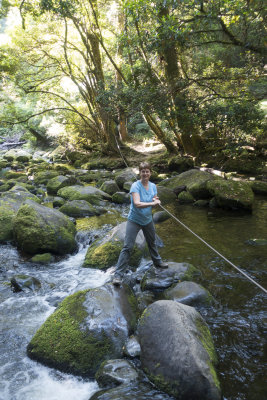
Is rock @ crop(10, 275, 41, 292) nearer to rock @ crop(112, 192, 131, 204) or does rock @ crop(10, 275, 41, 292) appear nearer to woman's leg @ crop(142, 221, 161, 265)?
woman's leg @ crop(142, 221, 161, 265)

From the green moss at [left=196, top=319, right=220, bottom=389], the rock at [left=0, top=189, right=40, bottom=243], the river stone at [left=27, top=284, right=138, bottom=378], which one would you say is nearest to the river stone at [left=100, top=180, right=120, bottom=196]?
the rock at [left=0, top=189, right=40, bottom=243]

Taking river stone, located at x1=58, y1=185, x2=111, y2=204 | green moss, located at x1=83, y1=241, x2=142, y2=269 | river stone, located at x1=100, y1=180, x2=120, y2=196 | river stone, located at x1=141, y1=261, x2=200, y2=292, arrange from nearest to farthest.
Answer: river stone, located at x1=141, y1=261, x2=200, y2=292 < green moss, located at x1=83, y1=241, x2=142, y2=269 < river stone, located at x1=58, y1=185, x2=111, y2=204 < river stone, located at x1=100, y1=180, x2=120, y2=196

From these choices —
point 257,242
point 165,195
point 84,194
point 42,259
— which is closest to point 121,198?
point 84,194

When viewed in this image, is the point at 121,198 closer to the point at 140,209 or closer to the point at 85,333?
the point at 140,209

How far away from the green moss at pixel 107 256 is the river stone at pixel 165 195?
179 inches

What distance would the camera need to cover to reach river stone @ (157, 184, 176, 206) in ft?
34.0

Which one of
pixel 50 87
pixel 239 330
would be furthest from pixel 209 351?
pixel 50 87

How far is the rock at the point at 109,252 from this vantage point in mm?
5824

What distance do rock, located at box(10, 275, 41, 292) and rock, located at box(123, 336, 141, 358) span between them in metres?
2.31

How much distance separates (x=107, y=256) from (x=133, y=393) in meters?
3.11

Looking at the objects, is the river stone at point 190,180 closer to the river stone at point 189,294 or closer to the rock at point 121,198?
the rock at point 121,198

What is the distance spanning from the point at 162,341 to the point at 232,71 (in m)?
9.45

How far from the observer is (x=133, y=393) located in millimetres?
2879

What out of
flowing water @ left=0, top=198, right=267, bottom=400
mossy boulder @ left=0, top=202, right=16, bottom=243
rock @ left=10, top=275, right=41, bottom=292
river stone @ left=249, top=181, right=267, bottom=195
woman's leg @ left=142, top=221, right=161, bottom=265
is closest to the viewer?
flowing water @ left=0, top=198, right=267, bottom=400
